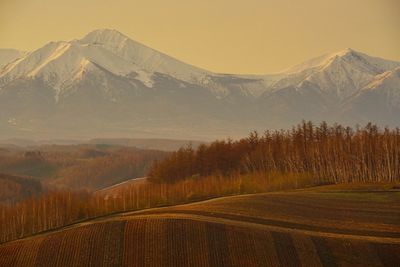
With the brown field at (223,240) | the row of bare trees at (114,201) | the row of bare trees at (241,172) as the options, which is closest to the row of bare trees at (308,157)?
the row of bare trees at (241,172)

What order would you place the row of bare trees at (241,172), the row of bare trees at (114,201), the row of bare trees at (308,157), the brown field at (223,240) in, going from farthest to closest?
1. the row of bare trees at (308,157)
2. the row of bare trees at (241,172)
3. the row of bare trees at (114,201)
4. the brown field at (223,240)

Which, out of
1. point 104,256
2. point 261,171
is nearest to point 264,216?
point 104,256

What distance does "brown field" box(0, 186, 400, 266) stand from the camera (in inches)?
2896

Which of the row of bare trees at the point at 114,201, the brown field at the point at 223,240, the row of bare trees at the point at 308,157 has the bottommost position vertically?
the brown field at the point at 223,240

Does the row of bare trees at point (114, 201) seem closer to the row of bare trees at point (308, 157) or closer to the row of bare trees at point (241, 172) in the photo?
the row of bare trees at point (241, 172)

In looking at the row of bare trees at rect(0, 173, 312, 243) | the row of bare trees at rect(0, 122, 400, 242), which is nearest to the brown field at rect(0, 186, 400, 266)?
the row of bare trees at rect(0, 173, 312, 243)

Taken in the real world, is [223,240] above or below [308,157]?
below

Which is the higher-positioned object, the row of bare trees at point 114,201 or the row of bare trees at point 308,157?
the row of bare trees at point 308,157

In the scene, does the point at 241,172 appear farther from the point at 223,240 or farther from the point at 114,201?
the point at 223,240

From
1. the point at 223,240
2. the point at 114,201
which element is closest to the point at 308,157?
the point at 114,201

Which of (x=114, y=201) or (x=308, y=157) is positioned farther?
(x=308, y=157)

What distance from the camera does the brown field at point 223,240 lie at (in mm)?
73562

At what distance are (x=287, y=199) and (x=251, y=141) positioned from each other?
7131 cm

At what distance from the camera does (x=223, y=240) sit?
259 feet
